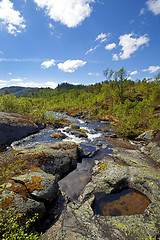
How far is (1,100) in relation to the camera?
36.4 m

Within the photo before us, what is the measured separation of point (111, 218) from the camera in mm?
7594

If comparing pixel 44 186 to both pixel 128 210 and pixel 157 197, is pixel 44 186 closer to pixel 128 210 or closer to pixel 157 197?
pixel 128 210

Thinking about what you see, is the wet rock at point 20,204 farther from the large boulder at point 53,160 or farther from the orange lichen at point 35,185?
the large boulder at point 53,160

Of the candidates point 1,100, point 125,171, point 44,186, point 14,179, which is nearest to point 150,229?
point 125,171

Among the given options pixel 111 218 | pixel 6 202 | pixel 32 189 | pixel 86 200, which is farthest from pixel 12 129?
pixel 111 218

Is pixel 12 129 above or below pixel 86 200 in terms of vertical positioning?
above

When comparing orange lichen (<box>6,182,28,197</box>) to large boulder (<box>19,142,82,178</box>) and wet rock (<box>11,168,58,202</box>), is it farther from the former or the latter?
large boulder (<box>19,142,82,178</box>)

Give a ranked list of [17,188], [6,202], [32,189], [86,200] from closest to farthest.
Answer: [6,202], [17,188], [32,189], [86,200]

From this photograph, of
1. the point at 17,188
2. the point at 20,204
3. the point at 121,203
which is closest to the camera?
the point at 20,204

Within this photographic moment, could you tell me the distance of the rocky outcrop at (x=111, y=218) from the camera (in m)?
6.41

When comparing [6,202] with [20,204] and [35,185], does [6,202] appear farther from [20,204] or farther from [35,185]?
[35,185]

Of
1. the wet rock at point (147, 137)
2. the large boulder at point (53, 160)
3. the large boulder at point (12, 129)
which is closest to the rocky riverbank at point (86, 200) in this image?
the large boulder at point (53, 160)

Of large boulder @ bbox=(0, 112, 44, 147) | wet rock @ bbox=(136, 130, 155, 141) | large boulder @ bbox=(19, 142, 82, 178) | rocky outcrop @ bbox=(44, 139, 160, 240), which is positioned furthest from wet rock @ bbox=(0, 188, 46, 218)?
wet rock @ bbox=(136, 130, 155, 141)

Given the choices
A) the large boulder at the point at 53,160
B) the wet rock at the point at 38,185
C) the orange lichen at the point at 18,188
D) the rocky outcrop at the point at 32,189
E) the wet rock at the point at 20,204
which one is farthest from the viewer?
the large boulder at the point at 53,160
